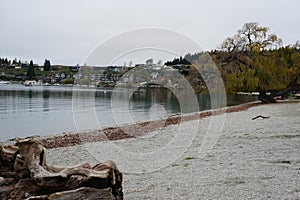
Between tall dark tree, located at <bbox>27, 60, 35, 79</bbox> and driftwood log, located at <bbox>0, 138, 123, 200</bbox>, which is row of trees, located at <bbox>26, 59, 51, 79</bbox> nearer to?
tall dark tree, located at <bbox>27, 60, 35, 79</bbox>

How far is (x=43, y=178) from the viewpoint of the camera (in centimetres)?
393

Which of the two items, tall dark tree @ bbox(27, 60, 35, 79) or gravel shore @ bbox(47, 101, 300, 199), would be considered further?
tall dark tree @ bbox(27, 60, 35, 79)

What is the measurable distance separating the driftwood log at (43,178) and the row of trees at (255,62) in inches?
1144

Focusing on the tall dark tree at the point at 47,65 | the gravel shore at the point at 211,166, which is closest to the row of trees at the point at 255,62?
the gravel shore at the point at 211,166

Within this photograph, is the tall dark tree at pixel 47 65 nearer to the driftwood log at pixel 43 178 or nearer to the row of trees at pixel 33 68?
the row of trees at pixel 33 68

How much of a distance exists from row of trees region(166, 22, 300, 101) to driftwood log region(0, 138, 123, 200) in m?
29.1

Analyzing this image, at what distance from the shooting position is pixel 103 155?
10812 mm

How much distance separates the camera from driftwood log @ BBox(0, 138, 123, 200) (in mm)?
3938

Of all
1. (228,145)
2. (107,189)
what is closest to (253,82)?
(228,145)

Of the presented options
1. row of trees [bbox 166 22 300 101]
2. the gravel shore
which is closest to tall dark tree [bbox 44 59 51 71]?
row of trees [bbox 166 22 300 101]

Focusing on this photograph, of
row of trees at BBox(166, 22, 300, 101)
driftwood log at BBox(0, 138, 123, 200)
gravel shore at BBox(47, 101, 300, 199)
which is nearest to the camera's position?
driftwood log at BBox(0, 138, 123, 200)

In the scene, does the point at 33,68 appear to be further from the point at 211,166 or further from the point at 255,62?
the point at 211,166

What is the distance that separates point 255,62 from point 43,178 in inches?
1259

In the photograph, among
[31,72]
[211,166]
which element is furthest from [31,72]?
[211,166]
